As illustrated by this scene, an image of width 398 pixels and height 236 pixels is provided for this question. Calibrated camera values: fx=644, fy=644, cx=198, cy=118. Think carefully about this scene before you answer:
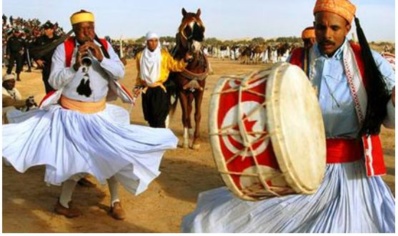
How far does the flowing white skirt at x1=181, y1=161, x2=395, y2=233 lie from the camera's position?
130 inches

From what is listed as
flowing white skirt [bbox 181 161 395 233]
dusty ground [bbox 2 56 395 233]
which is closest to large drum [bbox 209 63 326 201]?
flowing white skirt [bbox 181 161 395 233]

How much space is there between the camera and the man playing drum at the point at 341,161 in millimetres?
3340

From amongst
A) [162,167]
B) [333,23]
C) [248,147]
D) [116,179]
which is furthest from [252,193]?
[162,167]

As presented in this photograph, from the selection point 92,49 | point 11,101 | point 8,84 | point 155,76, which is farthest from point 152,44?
point 92,49

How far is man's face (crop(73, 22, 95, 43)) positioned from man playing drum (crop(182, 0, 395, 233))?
286 cm

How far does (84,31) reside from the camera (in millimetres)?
5926

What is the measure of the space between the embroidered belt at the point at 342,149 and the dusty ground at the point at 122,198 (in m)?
2.42

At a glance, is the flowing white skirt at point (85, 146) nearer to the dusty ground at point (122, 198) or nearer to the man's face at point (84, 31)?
the dusty ground at point (122, 198)

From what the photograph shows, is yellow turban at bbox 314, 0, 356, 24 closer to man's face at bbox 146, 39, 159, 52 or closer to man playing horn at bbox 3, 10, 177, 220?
man playing horn at bbox 3, 10, 177, 220

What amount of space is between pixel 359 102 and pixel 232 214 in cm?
90

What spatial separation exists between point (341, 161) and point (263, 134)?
31.5 inches

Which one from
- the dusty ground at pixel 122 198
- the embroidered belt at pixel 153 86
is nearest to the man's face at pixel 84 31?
the dusty ground at pixel 122 198

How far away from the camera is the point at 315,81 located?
3.59 metres

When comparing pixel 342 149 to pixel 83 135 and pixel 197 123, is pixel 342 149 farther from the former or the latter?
pixel 197 123
